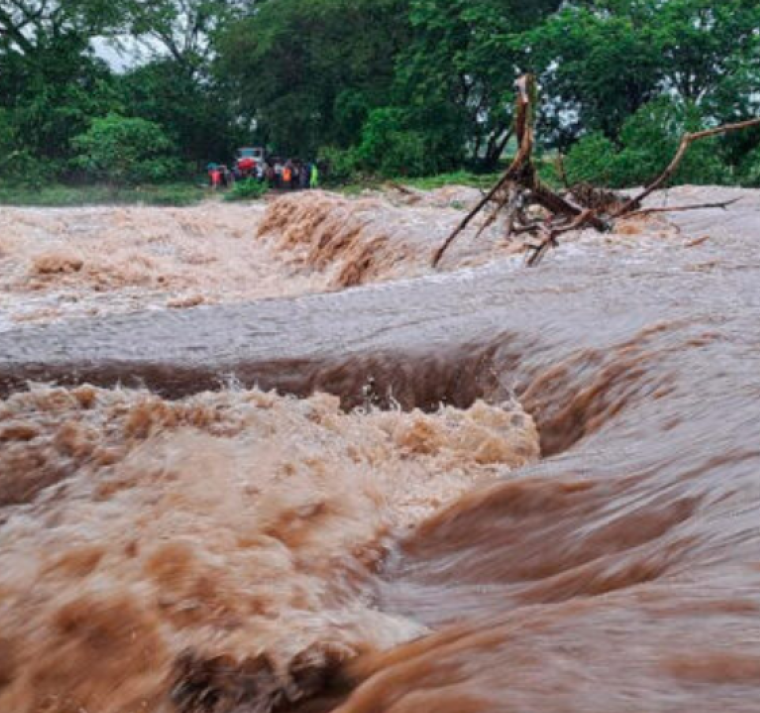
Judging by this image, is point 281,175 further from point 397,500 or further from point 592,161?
point 397,500

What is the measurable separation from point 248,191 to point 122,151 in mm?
4597

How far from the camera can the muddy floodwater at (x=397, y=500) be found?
1688mm

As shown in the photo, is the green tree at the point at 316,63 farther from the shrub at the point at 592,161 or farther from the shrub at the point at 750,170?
the shrub at the point at 750,170

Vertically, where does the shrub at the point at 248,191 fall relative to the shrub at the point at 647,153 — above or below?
below

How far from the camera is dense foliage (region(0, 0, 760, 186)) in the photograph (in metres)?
21.9

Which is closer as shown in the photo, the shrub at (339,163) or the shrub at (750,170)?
the shrub at (750,170)

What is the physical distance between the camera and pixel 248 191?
81.7ft

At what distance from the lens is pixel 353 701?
5.59 feet

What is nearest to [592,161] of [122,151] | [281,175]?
[281,175]

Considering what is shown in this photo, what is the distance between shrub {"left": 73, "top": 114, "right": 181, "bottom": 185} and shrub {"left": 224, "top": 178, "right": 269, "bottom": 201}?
151 inches

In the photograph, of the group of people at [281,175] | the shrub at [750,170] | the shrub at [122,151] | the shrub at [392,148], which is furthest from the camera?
the shrub at [122,151]

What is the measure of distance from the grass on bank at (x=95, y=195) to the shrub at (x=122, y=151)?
1.45ft

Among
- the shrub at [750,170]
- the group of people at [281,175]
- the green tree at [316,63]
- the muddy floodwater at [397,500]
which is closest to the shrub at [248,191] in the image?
the group of people at [281,175]

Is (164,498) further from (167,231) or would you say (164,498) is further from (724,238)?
(167,231)
